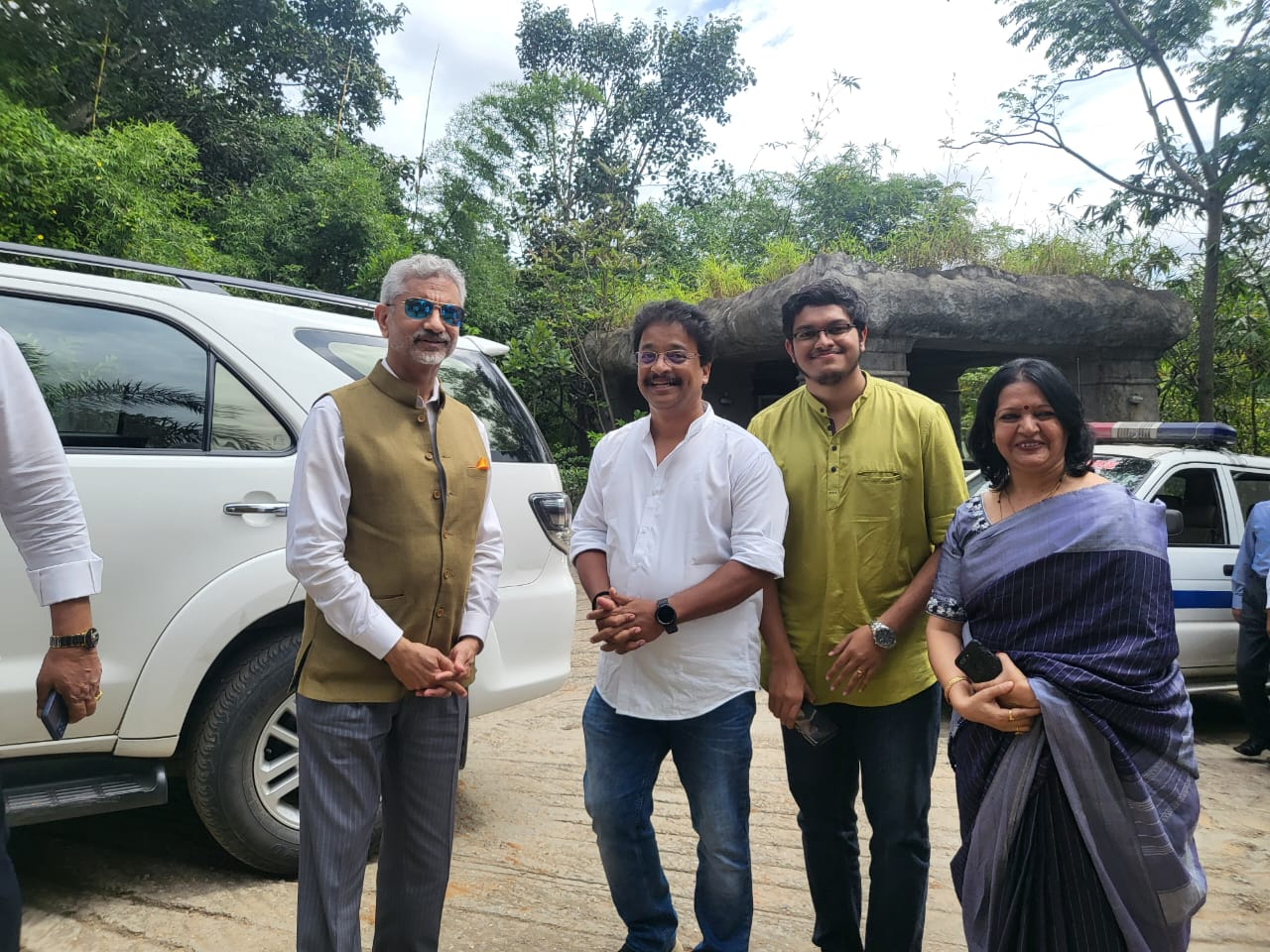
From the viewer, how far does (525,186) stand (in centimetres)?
1745

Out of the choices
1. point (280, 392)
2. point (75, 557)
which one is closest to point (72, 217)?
point (280, 392)

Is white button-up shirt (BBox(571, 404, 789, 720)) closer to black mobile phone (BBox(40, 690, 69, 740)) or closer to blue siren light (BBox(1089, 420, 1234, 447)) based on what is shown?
black mobile phone (BBox(40, 690, 69, 740))

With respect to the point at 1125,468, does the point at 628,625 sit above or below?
below

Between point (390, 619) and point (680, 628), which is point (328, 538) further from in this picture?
point (680, 628)

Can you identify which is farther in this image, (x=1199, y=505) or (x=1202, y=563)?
(x=1199, y=505)

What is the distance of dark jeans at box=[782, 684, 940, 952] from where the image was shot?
2.41m

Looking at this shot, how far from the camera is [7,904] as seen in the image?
167 cm

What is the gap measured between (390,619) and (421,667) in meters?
0.13

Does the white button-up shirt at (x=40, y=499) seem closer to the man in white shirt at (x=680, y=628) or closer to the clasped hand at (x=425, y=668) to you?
the clasped hand at (x=425, y=668)

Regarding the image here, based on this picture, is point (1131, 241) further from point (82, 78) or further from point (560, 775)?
point (82, 78)

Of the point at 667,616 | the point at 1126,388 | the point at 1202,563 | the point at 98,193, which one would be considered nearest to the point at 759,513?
the point at 667,616

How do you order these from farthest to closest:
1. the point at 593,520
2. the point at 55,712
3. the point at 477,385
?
1. the point at 477,385
2. the point at 593,520
3. the point at 55,712

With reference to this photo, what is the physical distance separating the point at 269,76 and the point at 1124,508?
19372 mm

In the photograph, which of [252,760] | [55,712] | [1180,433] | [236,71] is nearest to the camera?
[55,712]
